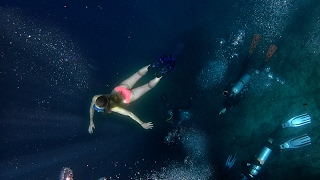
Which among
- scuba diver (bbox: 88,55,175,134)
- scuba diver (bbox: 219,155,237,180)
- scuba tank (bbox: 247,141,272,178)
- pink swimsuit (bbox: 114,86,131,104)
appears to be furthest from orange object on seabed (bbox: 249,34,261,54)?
pink swimsuit (bbox: 114,86,131,104)

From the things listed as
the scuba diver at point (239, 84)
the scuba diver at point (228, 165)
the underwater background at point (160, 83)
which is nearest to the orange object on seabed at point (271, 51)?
the scuba diver at point (239, 84)

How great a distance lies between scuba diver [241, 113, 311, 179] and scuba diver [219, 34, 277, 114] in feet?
4.88

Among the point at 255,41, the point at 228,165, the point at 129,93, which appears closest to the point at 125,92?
the point at 129,93

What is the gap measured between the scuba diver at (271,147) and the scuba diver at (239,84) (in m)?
1.49

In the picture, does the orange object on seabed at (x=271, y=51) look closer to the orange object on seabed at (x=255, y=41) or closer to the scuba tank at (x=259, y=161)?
the orange object on seabed at (x=255, y=41)

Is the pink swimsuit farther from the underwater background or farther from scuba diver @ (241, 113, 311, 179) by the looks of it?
scuba diver @ (241, 113, 311, 179)

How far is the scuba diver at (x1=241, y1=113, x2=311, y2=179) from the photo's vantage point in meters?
4.87

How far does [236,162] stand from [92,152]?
16.4 feet

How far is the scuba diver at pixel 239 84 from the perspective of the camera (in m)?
4.56

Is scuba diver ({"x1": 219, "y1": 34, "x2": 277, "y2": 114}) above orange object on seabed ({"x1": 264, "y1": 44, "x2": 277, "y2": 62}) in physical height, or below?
below

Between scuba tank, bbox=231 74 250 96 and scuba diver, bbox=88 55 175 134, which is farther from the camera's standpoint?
scuba tank, bbox=231 74 250 96

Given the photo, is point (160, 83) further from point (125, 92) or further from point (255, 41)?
point (255, 41)

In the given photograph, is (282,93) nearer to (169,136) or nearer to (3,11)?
(169,136)

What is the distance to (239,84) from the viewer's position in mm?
4664
